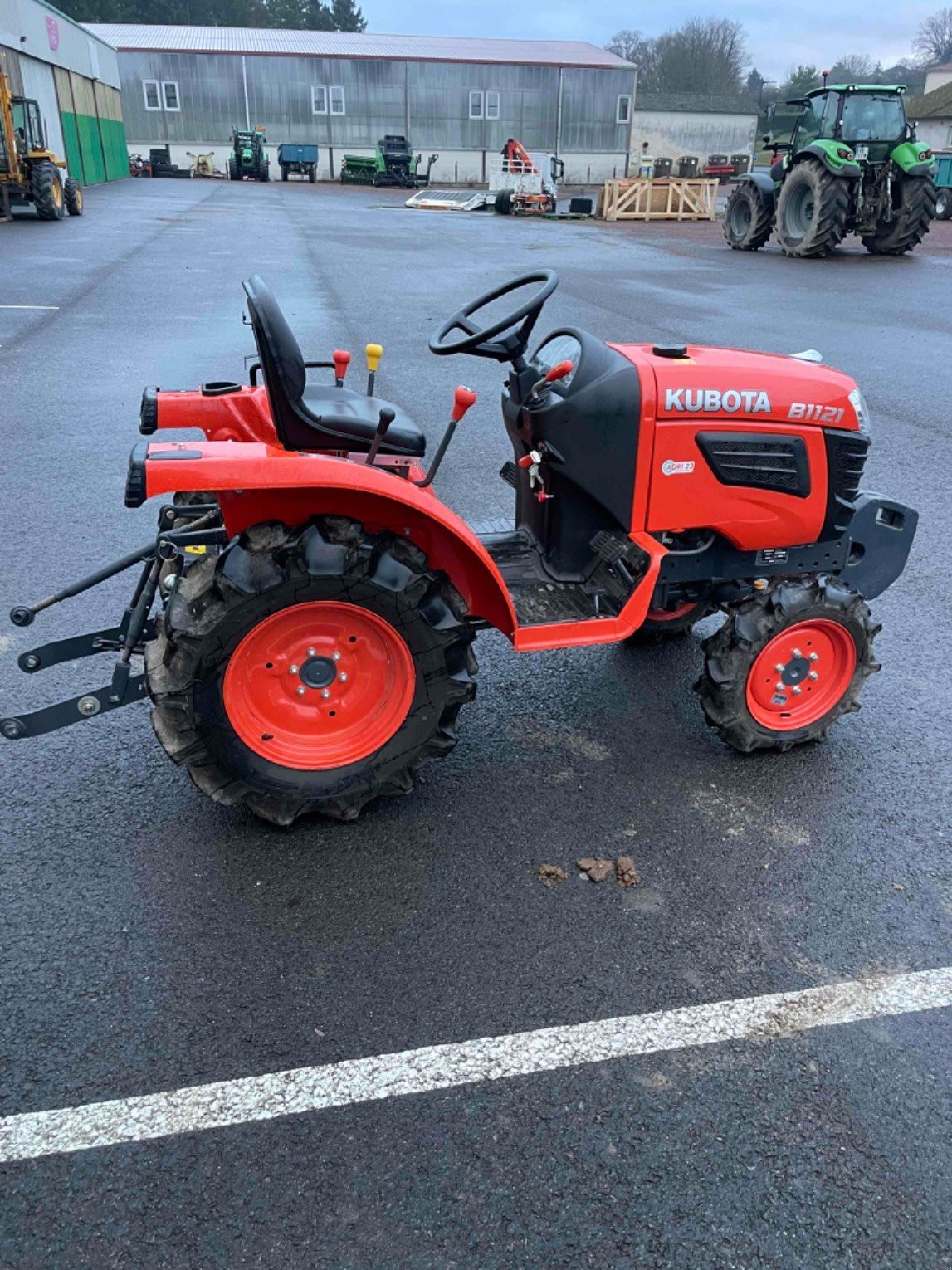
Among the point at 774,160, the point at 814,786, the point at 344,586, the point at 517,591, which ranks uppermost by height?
the point at 774,160

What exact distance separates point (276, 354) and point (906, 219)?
54.1 feet

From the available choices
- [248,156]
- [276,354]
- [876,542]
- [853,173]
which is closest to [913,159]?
[853,173]

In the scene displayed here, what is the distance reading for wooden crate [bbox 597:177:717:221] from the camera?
2531 cm

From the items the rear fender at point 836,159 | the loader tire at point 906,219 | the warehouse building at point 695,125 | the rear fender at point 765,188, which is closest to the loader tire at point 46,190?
the rear fender at point 765,188

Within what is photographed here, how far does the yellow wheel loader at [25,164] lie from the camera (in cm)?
1867

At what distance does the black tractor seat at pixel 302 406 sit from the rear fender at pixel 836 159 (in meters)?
13.9

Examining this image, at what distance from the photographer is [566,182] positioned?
4869 centimetres

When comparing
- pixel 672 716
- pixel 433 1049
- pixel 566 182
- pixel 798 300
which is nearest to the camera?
pixel 433 1049

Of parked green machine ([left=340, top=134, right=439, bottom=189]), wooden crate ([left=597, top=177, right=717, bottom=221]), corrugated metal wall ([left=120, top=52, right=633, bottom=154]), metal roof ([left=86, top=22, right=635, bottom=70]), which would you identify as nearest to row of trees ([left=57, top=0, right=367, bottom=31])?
metal roof ([left=86, top=22, right=635, bottom=70])

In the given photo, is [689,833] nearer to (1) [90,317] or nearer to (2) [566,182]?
(1) [90,317]

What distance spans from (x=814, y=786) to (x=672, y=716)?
56 cm

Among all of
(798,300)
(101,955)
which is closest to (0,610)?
(101,955)

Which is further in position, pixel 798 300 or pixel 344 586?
pixel 798 300

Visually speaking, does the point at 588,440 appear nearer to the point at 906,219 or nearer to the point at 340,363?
the point at 340,363
